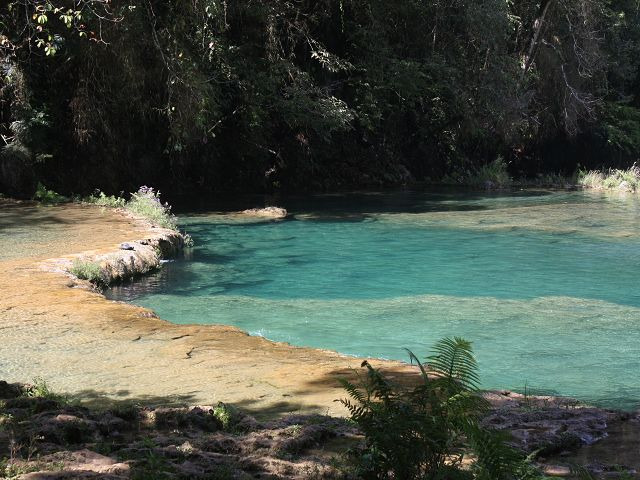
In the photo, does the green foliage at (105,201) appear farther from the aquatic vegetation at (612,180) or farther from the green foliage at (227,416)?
the aquatic vegetation at (612,180)

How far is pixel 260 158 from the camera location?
26797 mm

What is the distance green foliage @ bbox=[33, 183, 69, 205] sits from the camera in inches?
750

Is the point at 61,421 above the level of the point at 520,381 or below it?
above

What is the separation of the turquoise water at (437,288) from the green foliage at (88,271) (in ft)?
1.31

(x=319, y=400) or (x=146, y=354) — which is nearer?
(x=319, y=400)

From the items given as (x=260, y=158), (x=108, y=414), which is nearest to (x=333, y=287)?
(x=108, y=414)

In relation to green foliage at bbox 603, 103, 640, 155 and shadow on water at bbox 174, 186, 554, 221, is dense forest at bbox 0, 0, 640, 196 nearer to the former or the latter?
green foliage at bbox 603, 103, 640, 155

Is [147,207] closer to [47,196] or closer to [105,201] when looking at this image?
[105,201]

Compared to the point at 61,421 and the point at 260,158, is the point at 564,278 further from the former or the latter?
the point at 260,158

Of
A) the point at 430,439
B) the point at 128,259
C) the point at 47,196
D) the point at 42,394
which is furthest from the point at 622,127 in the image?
the point at 430,439

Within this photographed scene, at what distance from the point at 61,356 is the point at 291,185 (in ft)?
69.5

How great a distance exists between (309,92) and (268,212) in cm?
442

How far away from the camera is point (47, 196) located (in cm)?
1914

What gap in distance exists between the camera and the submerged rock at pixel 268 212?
2084cm
